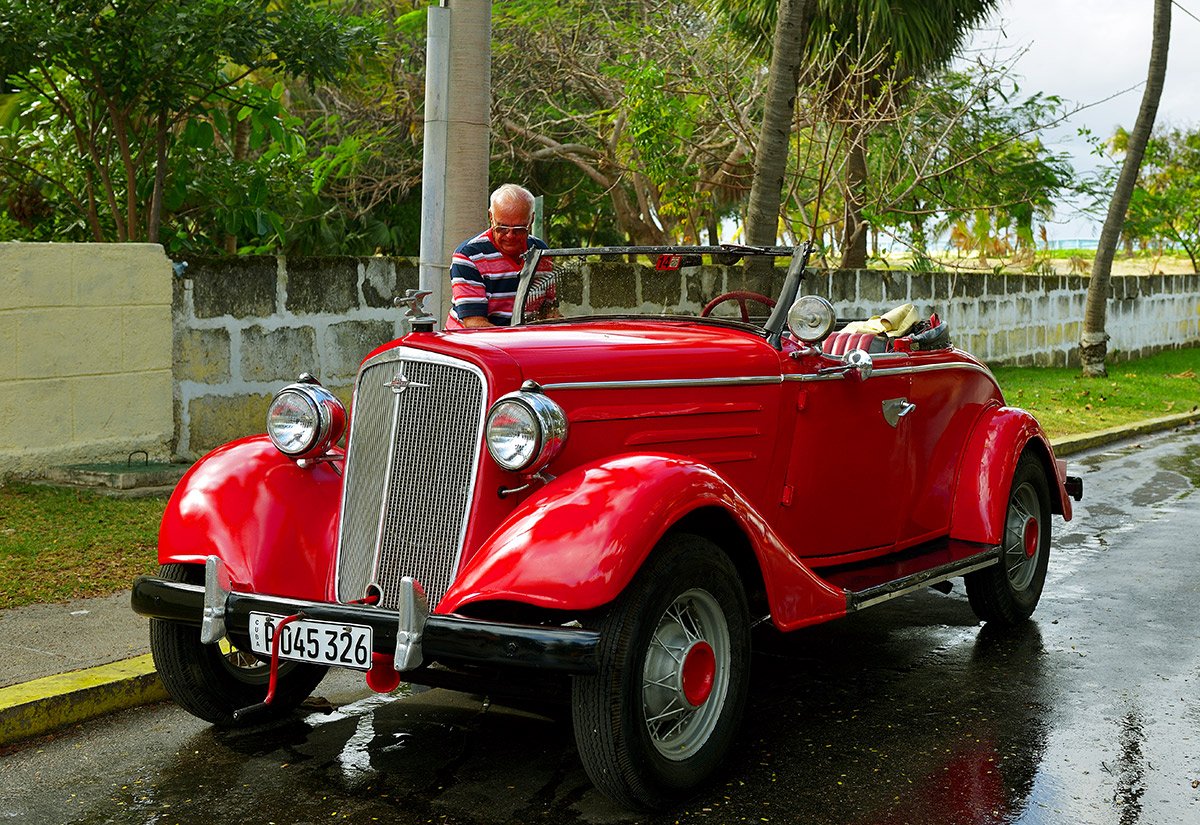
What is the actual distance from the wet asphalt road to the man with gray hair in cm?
196

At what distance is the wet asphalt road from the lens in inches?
165

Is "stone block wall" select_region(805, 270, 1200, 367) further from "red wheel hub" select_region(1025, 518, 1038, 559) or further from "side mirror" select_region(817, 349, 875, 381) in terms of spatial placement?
"side mirror" select_region(817, 349, 875, 381)

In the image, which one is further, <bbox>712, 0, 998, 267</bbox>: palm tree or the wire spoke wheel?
<bbox>712, 0, 998, 267</bbox>: palm tree

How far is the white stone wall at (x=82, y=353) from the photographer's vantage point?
313 inches

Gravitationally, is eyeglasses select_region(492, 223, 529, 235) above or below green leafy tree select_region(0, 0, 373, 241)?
below

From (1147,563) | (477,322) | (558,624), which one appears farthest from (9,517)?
(1147,563)

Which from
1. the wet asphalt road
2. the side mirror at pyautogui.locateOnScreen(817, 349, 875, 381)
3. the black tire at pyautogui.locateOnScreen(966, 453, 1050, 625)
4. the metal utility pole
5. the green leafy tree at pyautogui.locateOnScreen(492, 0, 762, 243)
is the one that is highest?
the green leafy tree at pyautogui.locateOnScreen(492, 0, 762, 243)

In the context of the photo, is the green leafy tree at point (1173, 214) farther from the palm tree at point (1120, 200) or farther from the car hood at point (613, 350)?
the car hood at point (613, 350)

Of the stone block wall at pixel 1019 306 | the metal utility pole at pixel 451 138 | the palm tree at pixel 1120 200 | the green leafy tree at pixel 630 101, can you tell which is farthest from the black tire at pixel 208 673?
the palm tree at pixel 1120 200

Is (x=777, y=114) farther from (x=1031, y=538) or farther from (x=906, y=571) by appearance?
(x=906, y=571)

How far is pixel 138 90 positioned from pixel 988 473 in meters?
5.77

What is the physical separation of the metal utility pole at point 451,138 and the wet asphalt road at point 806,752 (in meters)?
2.69

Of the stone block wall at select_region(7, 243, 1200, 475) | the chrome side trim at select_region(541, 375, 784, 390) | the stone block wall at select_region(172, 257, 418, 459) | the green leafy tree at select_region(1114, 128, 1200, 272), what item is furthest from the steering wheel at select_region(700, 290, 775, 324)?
the green leafy tree at select_region(1114, 128, 1200, 272)

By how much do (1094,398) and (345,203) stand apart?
34.8ft
